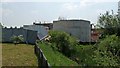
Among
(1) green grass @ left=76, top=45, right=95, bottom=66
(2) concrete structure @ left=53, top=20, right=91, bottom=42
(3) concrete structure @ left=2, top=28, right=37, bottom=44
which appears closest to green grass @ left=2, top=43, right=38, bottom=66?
(1) green grass @ left=76, top=45, right=95, bottom=66

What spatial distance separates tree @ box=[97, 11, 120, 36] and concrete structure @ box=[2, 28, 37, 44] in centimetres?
1109

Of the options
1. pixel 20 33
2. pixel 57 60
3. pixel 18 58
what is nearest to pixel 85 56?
pixel 18 58

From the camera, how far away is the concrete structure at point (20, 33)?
46.8 m

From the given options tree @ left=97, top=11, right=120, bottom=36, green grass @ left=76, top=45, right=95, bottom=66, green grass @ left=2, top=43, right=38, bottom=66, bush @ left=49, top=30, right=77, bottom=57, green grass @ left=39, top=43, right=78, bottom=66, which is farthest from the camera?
tree @ left=97, top=11, right=120, bottom=36

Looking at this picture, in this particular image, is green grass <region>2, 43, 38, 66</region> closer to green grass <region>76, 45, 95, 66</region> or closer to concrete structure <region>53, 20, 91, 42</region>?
green grass <region>76, 45, 95, 66</region>

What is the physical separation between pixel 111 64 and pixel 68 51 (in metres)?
12.8

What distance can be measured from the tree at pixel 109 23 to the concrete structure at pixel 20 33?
36.4 feet

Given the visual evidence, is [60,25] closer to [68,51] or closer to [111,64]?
[68,51]

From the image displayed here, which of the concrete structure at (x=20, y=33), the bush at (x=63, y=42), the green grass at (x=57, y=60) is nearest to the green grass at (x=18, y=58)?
the green grass at (x=57, y=60)

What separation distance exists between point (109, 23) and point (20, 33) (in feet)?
48.5

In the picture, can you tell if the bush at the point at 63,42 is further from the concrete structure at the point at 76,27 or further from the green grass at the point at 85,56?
the concrete structure at the point at 76,27

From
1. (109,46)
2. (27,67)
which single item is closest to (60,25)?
(109,46)

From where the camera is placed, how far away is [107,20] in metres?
53.2

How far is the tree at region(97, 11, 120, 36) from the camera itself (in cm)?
4609
